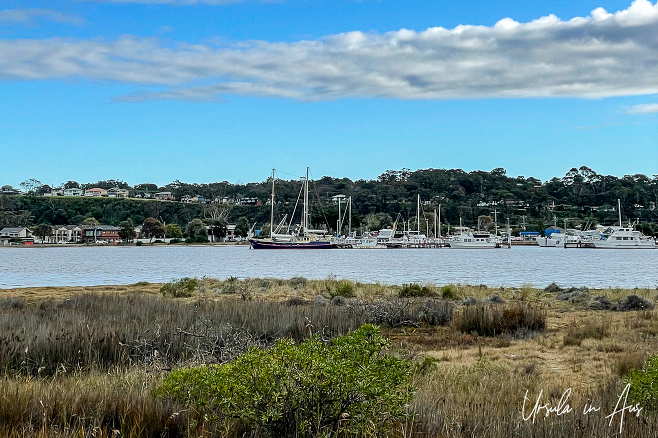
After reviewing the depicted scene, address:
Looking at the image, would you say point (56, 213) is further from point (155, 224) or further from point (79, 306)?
point (79, 306)

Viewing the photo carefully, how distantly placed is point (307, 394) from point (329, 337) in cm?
667

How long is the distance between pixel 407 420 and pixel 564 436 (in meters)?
1.27

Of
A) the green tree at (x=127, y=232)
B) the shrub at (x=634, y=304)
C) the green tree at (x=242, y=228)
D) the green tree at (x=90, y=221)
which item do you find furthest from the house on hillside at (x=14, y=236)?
the shrub at (x=634, y=304)

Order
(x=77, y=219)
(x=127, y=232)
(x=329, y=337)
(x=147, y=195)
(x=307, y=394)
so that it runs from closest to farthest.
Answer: (x=307, y=394), (x=329, y=337), (x=127, y=232), (x=77, y=219), (x=147, y=195)

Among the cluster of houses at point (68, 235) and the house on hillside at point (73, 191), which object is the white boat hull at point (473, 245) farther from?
the house on hillside at point (73, 191)

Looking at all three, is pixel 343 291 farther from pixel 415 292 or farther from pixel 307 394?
pixel 307 394

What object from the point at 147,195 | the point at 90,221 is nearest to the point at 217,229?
the point at 90,221

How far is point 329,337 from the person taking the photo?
11.5 m

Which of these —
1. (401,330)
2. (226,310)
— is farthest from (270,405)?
(401,330)

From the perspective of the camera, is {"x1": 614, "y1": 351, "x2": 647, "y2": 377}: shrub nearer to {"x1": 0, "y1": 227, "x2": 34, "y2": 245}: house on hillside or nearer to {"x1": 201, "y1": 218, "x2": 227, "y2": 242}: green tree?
{"x1": 201, "y1": 218, "x2": 227, "y2": 242}: green tree

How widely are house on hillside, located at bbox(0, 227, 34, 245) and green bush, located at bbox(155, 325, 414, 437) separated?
13679 cm

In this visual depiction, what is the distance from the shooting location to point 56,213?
152 m

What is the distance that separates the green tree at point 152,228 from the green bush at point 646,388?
5390 inches

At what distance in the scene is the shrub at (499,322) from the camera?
14141 mm
